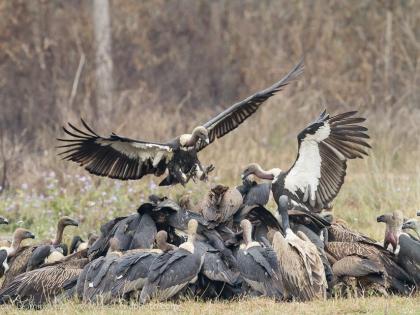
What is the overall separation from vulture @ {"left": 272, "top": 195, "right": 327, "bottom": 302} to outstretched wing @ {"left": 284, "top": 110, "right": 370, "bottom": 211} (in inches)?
67.5

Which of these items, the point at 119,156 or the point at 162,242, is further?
the point at 119,156

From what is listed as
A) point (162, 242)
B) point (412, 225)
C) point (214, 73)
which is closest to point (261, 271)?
point (162, 242)

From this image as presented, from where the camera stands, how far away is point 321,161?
1009 cm

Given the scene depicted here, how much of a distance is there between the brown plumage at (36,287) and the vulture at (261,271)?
1440 mm

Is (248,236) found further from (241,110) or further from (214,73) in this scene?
(214,73)

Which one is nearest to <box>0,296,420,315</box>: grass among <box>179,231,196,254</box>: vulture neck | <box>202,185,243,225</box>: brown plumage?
<box>179,231,196,254</box>: vulture neck

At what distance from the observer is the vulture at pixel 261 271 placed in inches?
330

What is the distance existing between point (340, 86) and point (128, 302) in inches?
576

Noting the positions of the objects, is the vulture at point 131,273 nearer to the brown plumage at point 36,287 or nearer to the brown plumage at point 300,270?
the brown plumage at point 36,287

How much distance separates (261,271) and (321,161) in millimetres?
1989

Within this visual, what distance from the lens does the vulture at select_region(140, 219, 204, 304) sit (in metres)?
8.22

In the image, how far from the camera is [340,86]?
72.7 feet

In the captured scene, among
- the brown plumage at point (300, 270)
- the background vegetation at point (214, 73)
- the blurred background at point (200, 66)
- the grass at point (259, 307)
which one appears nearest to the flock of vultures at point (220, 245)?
the brown plumage at point (300, 270)

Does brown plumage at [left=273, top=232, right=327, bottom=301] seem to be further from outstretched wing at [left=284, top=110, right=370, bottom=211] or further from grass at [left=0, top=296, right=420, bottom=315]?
outstretched wing at [left=284, top=110, right=370, bottom=211]
